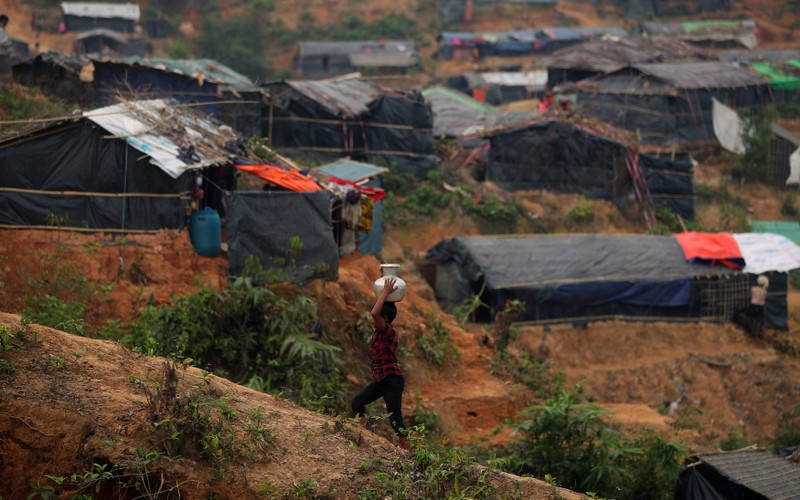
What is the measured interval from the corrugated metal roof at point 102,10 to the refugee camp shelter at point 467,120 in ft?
53.3

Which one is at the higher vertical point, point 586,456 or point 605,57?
point 605,57

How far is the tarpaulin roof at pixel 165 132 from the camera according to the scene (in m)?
11.9

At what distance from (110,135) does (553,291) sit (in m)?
8.81

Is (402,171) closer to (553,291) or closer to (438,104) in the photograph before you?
(553,291)

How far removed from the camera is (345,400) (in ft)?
32.9

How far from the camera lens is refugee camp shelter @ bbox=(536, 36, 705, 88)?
32.3 metres

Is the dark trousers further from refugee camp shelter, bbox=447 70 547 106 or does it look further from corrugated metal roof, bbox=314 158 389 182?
refugee camp shelter, bbox=447 70 547 106

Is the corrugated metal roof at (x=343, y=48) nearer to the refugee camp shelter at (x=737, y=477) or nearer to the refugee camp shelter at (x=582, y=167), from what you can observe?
the refugee camp shelter at (x=582, y=167)

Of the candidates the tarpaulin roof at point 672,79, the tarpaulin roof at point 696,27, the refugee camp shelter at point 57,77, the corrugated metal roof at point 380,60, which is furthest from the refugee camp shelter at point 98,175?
the tarpaulin roof at point 696,27

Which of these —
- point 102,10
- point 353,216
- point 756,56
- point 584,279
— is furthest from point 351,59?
point 353,216

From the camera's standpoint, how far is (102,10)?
38.7 metres

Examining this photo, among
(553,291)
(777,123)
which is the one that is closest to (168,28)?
(777,123)

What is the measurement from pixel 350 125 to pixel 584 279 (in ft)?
23.4

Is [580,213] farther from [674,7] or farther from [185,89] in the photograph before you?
[674,7]
